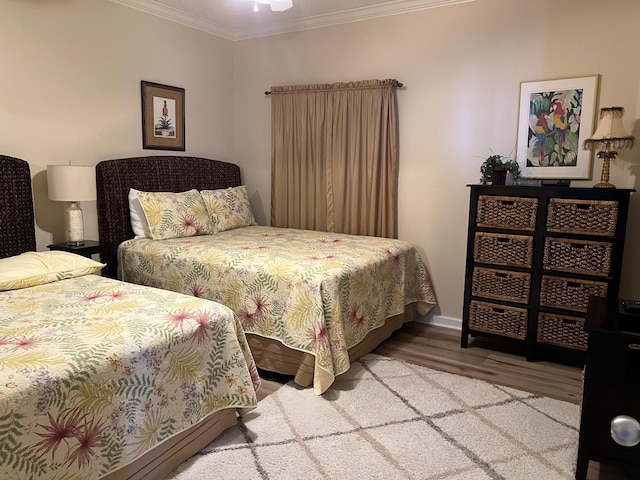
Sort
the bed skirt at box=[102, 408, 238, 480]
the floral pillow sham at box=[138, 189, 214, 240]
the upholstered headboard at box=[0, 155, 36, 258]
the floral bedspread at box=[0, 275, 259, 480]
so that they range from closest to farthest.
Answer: the floral bedspread at box=[0, 275, 259, 480], the bed skirt at box=[102, 408, 238, 480], the upholstered headboard at box=[0, 155, 36, 258], the floral pillow sham at box=[138, 189, 214, 240]

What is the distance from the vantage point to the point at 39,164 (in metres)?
3.09

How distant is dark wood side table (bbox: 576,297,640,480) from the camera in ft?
5.71

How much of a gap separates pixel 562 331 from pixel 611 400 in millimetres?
1174

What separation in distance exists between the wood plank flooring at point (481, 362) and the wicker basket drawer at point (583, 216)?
89 centimetres

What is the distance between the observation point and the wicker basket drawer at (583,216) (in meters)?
2.68

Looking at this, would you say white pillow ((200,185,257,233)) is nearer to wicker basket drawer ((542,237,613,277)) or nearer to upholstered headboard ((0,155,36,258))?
upholstered headboard ((0,155,36,258))

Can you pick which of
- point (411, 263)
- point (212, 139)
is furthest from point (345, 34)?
point (411, 263)

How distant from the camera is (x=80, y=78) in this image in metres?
3.26

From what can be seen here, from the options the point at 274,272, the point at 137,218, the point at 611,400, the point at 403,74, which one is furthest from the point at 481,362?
the point at 137,218

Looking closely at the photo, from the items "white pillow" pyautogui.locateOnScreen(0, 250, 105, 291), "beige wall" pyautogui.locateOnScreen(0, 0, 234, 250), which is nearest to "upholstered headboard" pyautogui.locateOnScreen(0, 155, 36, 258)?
"beige wall" pyautogui.locateOnScreen(0, 0, 234, 250)

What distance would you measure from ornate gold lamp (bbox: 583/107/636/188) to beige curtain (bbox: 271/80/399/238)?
1440 mm

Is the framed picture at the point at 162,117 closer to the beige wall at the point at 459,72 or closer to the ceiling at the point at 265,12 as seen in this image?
the ceiling at the point at 265,12

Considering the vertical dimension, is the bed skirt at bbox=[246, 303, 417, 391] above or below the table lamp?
below

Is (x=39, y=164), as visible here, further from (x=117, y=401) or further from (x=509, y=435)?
(x=509, y=435)
